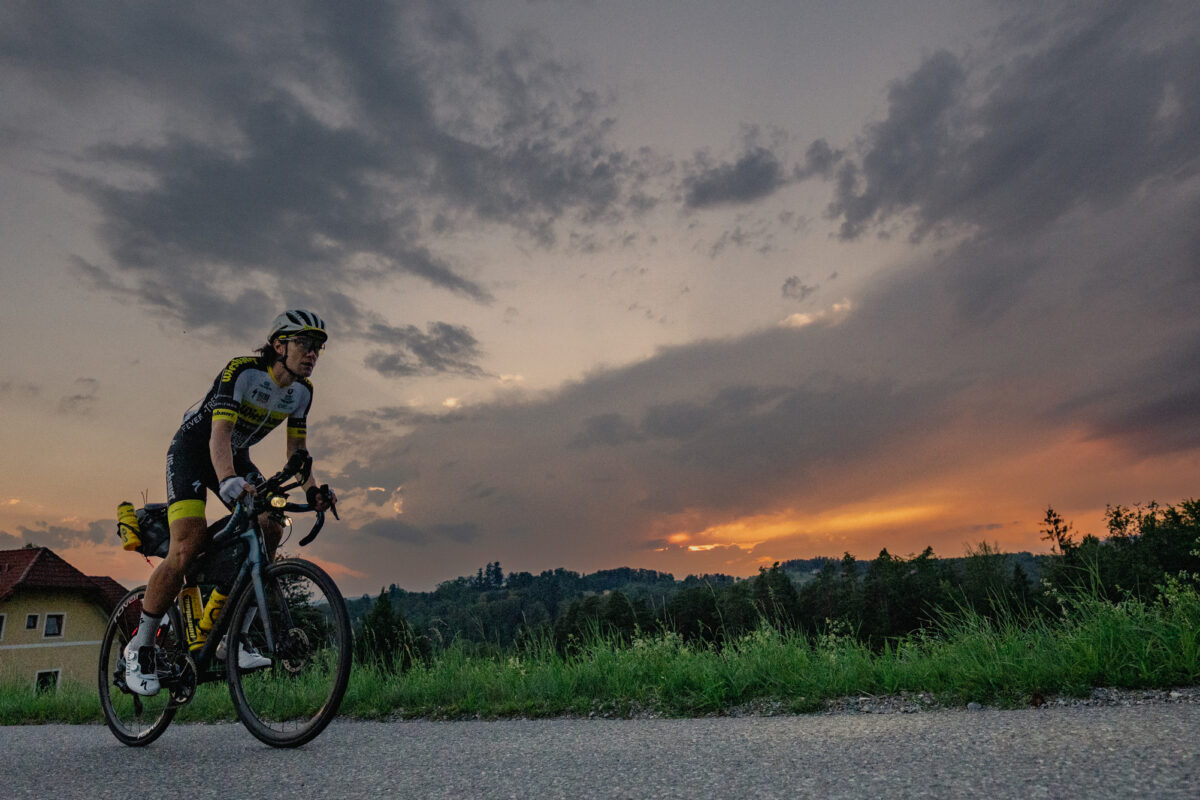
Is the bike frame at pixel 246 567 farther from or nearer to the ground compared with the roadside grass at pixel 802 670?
farther from the ground

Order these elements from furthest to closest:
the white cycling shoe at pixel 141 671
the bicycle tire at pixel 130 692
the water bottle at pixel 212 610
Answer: the bicycle tire at pixel 130 692 → the white cycling shoe at pixel 141 671 → the water bottle at pixel 212 610

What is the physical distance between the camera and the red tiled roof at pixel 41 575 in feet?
114

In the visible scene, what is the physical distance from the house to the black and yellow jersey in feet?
125

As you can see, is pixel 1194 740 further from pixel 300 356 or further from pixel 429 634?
pixel 429 634

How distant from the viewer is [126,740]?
4930 mm

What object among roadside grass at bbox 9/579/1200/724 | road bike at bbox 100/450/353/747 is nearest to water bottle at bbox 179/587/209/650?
road bike at bbox 100/450/353/747

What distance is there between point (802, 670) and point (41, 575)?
42.2m

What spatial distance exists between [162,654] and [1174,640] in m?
6.05

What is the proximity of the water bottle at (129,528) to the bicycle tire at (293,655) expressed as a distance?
1055 millimetres

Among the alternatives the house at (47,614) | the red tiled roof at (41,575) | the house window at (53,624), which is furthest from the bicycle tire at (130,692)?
the house window at (53,624)

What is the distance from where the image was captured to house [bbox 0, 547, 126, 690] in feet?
114

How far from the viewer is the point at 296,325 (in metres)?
4.75

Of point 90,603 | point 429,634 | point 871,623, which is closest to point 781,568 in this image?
point 871,623

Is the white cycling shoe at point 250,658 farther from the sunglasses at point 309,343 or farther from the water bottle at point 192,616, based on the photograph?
the sunglasses at point 309,343
